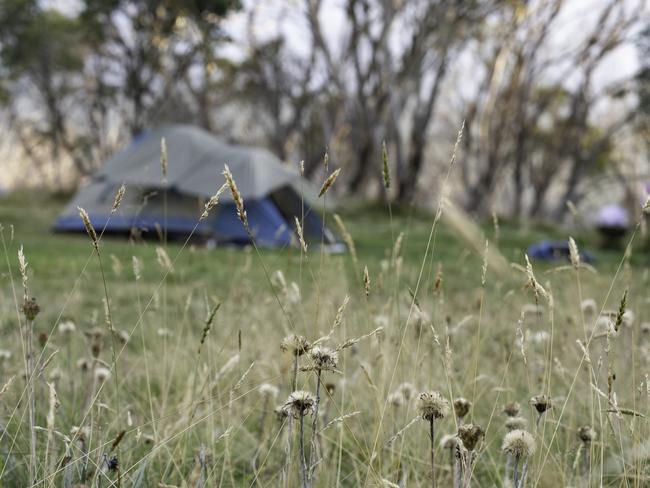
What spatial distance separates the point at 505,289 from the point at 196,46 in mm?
12638

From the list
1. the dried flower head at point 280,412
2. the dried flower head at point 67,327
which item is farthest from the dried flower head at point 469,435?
the dried flower head at point 67,327

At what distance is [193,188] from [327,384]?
7.72 m

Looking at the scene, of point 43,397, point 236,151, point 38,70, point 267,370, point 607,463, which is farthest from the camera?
point 38,70

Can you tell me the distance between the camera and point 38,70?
20406 mm

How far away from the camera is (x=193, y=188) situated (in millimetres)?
9094

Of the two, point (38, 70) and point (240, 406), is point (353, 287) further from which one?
point (38, 70)

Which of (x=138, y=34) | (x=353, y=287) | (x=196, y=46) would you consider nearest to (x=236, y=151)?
(x=353, y=287)

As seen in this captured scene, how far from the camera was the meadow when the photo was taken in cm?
111

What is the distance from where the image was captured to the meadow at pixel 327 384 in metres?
1.11

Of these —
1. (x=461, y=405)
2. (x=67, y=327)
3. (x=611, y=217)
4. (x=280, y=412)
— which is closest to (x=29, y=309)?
(x=280, y=412)

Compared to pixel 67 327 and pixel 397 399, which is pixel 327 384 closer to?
pixel 397 399

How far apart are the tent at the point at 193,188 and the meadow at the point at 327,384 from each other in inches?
149

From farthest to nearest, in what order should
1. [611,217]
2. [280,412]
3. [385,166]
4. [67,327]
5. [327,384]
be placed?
[611,217] < [67,327] < [327,384] < [280,412] < [385,166]

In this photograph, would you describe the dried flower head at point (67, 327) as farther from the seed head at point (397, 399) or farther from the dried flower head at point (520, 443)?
the dried flower head at point (520, 443)
